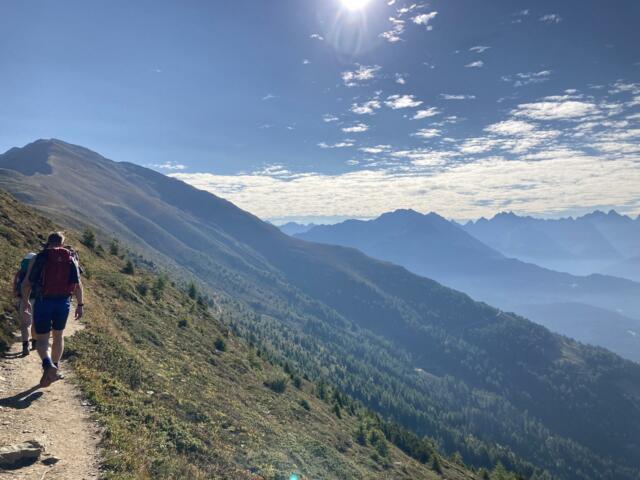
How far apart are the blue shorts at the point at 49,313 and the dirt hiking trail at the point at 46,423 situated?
2.58m

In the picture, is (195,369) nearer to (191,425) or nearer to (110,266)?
(191,425)

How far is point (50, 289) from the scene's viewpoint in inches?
526

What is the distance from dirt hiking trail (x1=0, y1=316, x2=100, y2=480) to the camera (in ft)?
35.1

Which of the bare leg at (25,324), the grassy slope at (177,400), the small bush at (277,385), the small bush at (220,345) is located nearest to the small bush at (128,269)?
the grassy slope at (177,400)

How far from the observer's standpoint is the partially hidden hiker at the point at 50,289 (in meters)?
13.3

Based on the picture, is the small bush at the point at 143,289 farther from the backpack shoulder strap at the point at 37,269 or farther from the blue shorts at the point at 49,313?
the backpack shoulder strap at the point at 37,269

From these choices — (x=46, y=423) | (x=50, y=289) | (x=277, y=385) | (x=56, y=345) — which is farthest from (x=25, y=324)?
(x=277, y=385)

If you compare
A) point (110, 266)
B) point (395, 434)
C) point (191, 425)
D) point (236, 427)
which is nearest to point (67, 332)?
point (191, 425)

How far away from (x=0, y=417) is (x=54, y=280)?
4512 millimetres

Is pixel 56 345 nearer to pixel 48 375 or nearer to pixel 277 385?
pixel 48 375

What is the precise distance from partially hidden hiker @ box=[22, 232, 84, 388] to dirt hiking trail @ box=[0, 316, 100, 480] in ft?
2.85

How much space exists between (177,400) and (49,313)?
932 centimetres

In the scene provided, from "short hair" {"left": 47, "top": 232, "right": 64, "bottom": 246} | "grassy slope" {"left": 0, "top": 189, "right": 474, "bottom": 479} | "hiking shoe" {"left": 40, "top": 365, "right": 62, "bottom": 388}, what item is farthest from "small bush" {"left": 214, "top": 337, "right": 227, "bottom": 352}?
"short hair" {"left": 47, "top": 232, "right": 64, "bottom": 246}

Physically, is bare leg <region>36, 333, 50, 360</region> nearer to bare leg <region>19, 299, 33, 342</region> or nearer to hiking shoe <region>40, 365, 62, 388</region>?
hiking shoe <region>40, 365, 62, 388</region>
